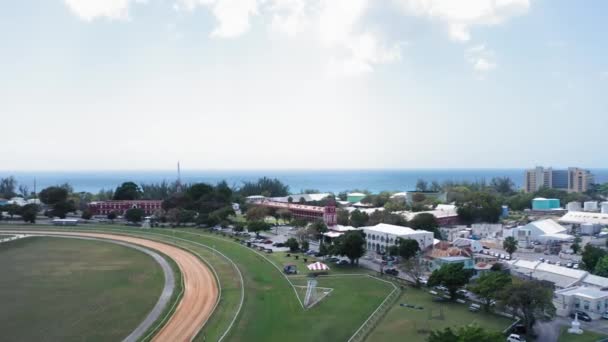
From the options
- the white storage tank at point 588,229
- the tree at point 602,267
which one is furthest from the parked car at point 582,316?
the white storage tank at point 588,229

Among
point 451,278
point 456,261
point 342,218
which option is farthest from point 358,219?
point 451,278

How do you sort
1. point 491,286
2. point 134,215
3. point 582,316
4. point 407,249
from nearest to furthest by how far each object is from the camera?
point 491,286 → point 582,316 → point 407,249 → point 134,215

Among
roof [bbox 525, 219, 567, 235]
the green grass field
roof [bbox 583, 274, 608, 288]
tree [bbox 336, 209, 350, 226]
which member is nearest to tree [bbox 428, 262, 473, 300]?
roof [bbox 583, 274, 608, 288]

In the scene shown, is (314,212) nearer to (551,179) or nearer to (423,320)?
(423,320)

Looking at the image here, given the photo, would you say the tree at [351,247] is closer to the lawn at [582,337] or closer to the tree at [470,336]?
the lawn at [582,337]

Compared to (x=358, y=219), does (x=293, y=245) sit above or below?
below

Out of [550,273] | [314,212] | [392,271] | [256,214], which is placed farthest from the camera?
[314,212]

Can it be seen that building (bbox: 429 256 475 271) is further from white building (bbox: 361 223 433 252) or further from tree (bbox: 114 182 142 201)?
tree (bbox: 114 182 142 201)
